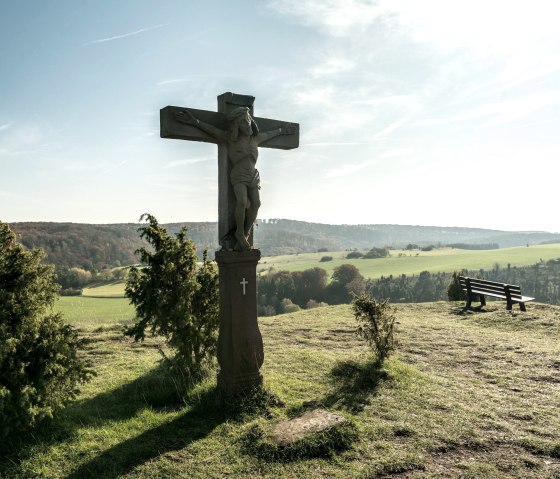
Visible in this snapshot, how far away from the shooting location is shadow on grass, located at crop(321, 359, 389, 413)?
575 centimetres

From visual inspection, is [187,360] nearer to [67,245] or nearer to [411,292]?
[67,245]

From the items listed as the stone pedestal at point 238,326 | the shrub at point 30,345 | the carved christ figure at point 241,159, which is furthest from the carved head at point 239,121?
the shrub at point 30,345

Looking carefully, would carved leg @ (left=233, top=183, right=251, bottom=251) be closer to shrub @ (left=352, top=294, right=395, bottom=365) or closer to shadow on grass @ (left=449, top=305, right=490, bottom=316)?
shrub @ (left=352, top=294, right=395, bottom=365)

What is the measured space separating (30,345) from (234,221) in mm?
3004

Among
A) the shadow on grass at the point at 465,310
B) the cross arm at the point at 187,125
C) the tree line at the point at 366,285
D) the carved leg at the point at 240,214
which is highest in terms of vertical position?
the cross arm at the point at 187,125

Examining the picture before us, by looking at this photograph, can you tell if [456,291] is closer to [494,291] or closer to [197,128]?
[494,291]

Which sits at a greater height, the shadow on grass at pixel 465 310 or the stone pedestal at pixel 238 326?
the stone pedestal at pixel 238 326

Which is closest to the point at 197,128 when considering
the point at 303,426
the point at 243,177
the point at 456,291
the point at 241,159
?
the point at 241,159

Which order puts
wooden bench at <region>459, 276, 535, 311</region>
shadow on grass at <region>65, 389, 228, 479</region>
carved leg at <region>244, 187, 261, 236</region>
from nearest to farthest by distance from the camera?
shadow on grass at <region>65, 389, 228, 479</region>
carved leg at <region>244, 187, 261, 236</region>
wooden bench at <region>459, 276, 535, 311</region>

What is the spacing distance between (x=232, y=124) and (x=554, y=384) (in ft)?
21.6

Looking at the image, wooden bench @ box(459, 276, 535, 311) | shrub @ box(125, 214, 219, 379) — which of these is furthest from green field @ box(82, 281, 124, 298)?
shrub @ box(125, 214, 219, 379)

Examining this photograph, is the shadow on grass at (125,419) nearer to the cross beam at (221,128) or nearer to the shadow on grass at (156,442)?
the shadow on grass at (156,442)

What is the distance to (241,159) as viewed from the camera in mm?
6051

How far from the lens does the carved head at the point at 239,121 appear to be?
5930 millimetres
